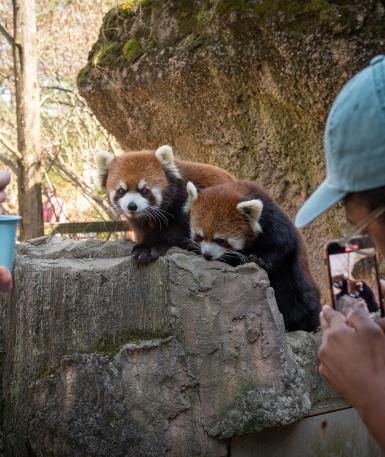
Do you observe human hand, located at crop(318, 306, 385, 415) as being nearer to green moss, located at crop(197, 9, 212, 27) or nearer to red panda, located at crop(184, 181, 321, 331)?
red panda, located at crop(184, 181, 321, 331)

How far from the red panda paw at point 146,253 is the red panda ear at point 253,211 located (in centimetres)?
56

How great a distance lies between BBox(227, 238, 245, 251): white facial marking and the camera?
375 cm

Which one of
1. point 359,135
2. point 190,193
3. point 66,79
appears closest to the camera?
point 359,135

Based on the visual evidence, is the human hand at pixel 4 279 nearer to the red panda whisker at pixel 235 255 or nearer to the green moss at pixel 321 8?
the red panda whisker at pixel 235 255

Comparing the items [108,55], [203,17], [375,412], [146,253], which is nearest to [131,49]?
[108,55]

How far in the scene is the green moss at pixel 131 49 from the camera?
6.02 meters

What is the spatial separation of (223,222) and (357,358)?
7.31 feet

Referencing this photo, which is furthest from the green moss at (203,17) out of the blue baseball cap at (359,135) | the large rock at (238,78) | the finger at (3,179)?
the blue baseball cap at (359,135)

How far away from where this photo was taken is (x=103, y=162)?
441 cm

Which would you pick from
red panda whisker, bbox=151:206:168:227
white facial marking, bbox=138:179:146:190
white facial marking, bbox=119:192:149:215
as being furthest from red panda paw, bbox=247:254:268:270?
white facial marking, bbox=138:179:146:190

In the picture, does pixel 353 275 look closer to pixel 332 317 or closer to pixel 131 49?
pixel 332 317

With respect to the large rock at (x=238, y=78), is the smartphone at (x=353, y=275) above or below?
below

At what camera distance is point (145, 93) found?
6.05 meters

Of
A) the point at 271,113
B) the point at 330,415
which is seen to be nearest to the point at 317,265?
the point at 271,113
